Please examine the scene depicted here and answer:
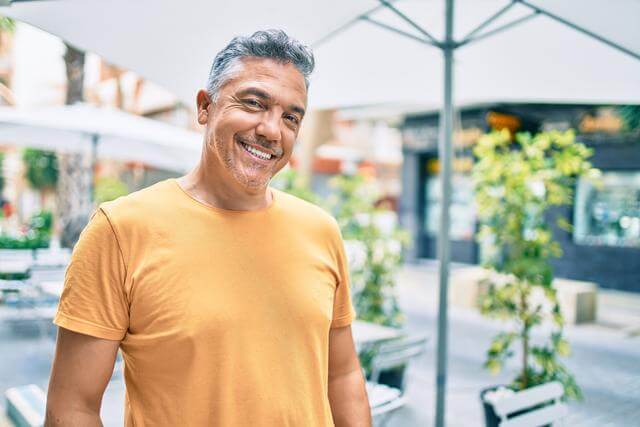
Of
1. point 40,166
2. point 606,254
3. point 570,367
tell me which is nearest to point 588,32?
point 570,367

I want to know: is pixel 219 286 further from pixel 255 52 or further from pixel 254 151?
pixel 255 52

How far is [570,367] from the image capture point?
22.2 ft

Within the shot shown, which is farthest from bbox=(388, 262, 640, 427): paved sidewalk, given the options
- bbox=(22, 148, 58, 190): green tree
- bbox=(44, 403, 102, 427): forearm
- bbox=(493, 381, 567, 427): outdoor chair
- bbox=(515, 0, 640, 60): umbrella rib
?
bbox=(22, 148, 58, 190): green tree

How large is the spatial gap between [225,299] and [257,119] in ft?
1.48

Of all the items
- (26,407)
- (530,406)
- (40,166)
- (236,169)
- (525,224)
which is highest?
(40,166)

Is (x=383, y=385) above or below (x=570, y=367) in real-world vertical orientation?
above

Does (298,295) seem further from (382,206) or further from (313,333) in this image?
(382,206)

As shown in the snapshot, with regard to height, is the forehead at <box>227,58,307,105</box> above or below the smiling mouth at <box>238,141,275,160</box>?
above

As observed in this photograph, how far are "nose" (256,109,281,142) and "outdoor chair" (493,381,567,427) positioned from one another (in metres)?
2.19

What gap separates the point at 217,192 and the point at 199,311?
32 cm

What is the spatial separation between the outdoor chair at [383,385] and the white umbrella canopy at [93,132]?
12.8 feet

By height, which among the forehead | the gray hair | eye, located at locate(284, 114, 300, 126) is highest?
the gray hair

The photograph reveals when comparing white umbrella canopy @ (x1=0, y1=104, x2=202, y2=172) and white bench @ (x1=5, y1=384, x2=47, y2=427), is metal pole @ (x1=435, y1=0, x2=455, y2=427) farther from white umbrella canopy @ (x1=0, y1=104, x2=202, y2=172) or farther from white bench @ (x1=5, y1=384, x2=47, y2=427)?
white umbrella canopy @ (x1=0, y1=104, x2=202, y2=172)

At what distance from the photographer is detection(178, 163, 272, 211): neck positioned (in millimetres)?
1458
